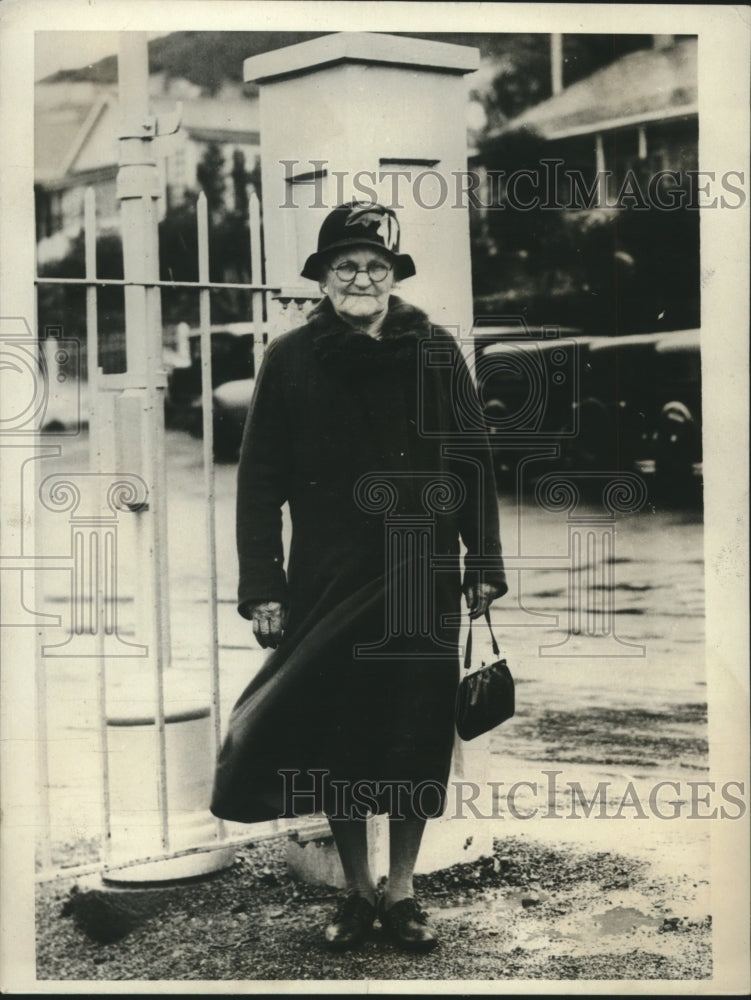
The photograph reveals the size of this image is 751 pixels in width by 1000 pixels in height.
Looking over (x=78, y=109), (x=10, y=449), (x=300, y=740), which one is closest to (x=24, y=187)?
(x=78, y=109)

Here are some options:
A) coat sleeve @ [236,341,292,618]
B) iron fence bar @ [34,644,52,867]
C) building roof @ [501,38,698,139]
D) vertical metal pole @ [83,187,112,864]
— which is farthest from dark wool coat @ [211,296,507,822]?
building roof @ [501,38,698,139]

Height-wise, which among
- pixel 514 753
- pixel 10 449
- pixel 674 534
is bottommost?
pixel 514 753

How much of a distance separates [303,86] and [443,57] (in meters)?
0.49

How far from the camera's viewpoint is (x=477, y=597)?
4.48 metres

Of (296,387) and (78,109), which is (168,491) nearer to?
(296,387)

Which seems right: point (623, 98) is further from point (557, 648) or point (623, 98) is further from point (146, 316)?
point (557, 648)

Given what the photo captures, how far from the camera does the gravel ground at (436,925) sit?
4441 mm

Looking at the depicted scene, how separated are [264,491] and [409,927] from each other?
5.10 ft

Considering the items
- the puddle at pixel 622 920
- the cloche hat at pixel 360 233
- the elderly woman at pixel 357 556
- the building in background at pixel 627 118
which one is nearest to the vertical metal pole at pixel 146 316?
the elderly woman at pixel 357 556

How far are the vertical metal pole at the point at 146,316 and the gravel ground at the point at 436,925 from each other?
319 mm

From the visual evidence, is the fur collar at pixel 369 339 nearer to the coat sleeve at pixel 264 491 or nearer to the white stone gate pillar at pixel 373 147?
the white stone gate pillar at pixel 373 147

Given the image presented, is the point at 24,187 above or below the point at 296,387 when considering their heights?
above

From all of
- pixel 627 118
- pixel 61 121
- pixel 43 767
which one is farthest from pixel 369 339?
pixel 43 767

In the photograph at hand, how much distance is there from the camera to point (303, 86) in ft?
14.5
